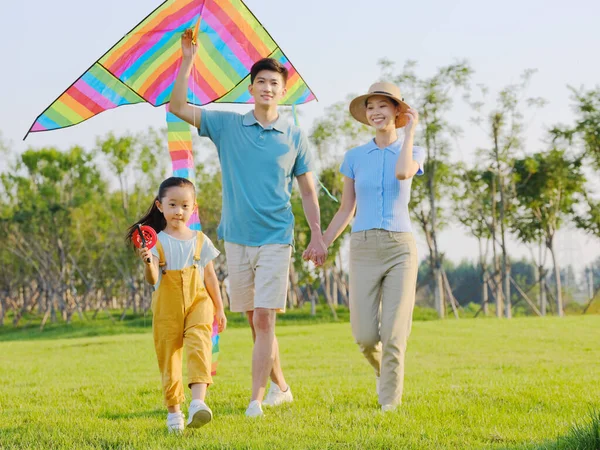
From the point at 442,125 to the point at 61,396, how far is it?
20597 mm

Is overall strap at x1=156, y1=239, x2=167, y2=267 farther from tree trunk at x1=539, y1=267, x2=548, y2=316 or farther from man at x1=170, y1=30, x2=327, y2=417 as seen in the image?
tree trunk at x1=539, y1=267, x2=548, y2=316

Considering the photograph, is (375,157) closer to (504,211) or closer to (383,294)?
(383,294)

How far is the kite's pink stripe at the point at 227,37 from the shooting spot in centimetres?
546

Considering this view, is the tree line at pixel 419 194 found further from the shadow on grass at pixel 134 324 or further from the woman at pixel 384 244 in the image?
the woman at pixel 384 244

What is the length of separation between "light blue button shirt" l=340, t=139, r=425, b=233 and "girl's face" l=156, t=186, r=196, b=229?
1.12 metres

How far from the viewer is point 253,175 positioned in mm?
4988

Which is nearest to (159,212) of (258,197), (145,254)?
(145,254)

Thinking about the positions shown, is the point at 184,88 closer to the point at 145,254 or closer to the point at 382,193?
the point at 145,254

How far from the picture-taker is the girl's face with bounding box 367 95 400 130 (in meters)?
5.23

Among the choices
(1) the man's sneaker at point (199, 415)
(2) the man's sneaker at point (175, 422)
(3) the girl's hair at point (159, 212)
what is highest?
(3) the girl's hair at point (159, 212)

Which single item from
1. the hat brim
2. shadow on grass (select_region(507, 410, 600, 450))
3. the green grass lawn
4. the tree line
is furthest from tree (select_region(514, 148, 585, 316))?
shadow on grass (select_region(507, 410, 600, 450))

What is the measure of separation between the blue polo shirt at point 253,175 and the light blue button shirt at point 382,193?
0.48m

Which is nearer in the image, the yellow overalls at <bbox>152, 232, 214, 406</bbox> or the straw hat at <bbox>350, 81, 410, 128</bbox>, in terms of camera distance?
the yellow overalls at <bbox>152, 232, 214, 406</bbox>

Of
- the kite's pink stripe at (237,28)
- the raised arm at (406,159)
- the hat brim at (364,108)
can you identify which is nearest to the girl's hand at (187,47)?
the kite's pink stripe at (237,28)
